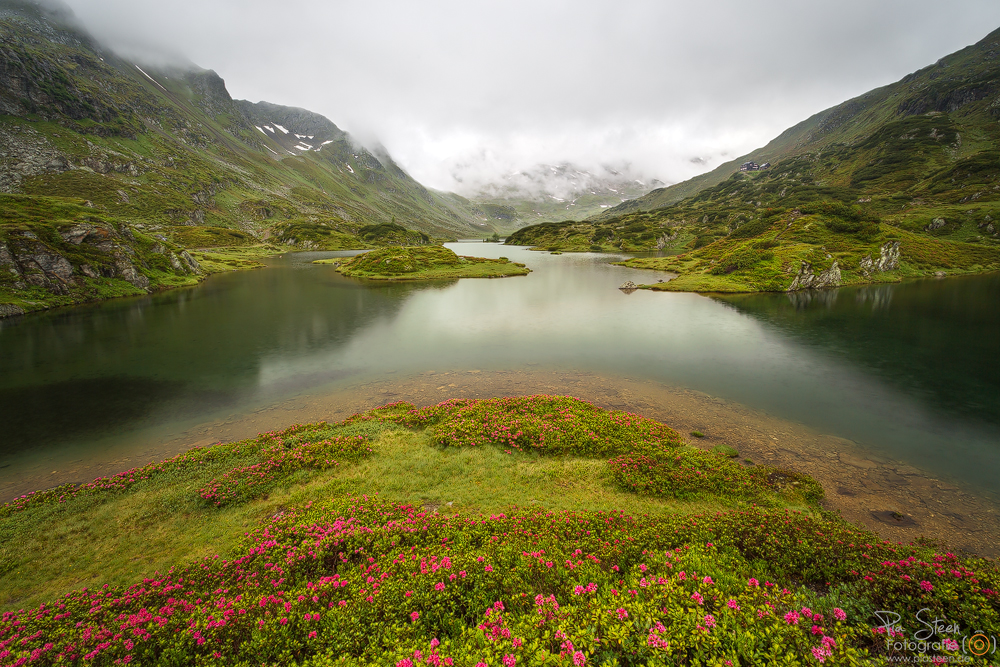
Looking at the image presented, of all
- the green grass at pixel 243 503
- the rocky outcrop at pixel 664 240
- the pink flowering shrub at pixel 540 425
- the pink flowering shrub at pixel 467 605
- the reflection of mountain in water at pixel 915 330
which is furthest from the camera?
the rocky outcrop at pixel 664 240

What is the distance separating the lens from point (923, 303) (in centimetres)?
5541

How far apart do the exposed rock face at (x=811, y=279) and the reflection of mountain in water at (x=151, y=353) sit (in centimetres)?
8101

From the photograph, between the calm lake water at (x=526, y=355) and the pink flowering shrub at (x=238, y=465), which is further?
the calm lake water at (x=526, y=355)

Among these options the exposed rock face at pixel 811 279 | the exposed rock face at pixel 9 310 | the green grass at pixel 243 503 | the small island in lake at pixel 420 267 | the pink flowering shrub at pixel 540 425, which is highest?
the small island in lake at pixel 420 267

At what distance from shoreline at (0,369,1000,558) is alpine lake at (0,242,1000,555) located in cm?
12

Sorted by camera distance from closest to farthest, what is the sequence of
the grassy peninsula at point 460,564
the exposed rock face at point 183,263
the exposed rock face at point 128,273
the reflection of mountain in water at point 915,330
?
1. the grassy peninsula at point 460,564
2. the reflection of mountain in water at point 915,330
3. the exposed rock face at point 128,273
4. the exposed rock face at point 183,263

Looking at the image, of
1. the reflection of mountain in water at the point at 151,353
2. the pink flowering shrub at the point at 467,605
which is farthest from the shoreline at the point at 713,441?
the pink flowering shrub at the point at 467,605

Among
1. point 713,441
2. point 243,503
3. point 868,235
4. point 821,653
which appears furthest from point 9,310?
point 868,235

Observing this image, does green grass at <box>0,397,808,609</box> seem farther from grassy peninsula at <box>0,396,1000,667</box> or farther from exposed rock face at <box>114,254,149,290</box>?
exposed rock face at <box>114,254,149,290</box>

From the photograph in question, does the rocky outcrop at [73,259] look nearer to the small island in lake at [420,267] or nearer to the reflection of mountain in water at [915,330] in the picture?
the small island in lake at [420,267]

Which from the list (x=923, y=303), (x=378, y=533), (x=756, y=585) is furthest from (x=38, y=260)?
(x=923, y=303)

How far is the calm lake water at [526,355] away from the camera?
2223 cm

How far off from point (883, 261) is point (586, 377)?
9954 cm

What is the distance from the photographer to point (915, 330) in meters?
41.2
